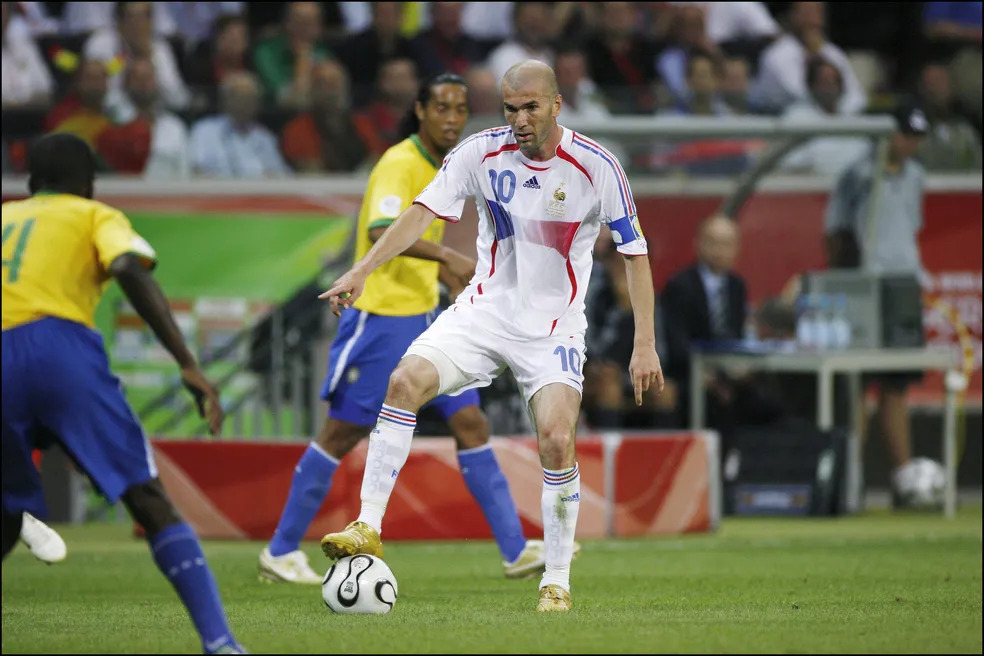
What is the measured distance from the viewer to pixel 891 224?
13.9m

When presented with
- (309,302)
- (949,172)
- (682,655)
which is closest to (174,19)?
(309,302)

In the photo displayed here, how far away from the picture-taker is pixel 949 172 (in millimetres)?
14422

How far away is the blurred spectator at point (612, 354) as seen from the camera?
13094mm

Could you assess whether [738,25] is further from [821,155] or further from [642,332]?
[642,332]

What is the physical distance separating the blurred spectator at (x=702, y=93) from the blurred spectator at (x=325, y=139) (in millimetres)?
2972

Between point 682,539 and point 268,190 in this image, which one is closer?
point 682,539

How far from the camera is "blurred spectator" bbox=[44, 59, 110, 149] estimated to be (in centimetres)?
1415

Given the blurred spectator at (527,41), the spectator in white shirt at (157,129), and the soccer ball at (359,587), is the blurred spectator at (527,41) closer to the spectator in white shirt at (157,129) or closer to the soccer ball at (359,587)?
the spectator in white shirt at (157,129)

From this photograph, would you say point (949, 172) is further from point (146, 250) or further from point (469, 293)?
point (146, 250)

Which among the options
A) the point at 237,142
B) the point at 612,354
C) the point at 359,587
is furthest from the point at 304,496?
the point at 237,142

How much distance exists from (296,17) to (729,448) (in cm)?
620

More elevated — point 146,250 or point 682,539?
point 146,250

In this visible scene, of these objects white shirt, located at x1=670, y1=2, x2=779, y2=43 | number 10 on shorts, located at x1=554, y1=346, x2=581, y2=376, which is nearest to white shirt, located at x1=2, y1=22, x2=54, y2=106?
white shirt, located at x1=670, y1=2, x2=779, y2=43

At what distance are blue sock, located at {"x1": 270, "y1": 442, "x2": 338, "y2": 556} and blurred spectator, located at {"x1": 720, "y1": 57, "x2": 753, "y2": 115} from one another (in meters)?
7.36
